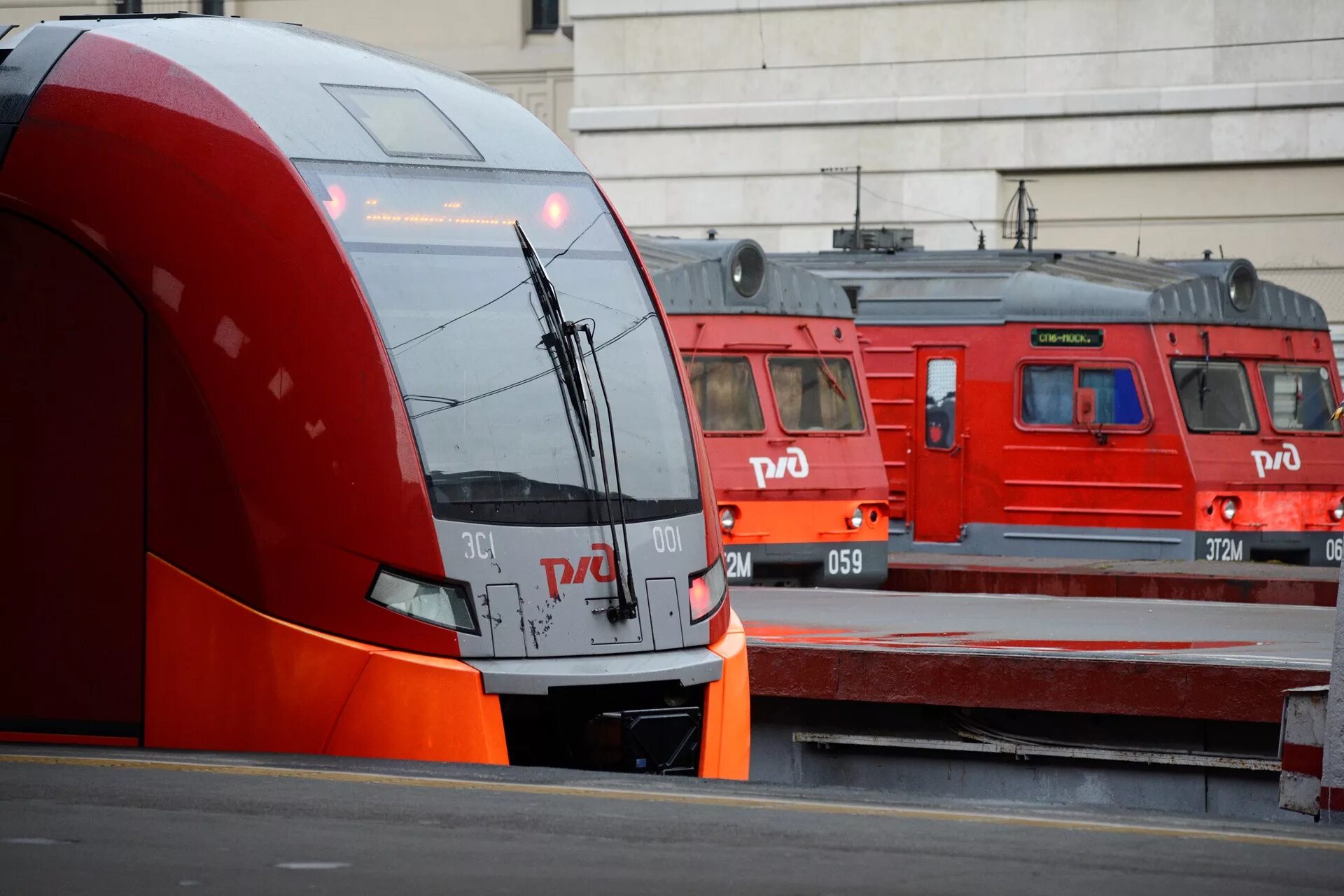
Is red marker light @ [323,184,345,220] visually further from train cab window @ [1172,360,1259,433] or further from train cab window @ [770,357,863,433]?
train cab window @ [1172,360,1259,433]

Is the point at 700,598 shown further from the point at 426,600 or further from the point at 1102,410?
the point at 1102,410

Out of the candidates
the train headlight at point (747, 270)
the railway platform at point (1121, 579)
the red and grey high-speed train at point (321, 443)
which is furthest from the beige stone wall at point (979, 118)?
the red and grey high-speed train at point (321, 443)

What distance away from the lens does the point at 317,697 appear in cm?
727

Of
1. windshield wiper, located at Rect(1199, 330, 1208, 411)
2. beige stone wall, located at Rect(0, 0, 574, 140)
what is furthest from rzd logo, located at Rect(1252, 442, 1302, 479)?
beige stone wall, located at Rect(0, 0, 574, 140)

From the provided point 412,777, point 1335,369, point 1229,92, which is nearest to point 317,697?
point 412,777

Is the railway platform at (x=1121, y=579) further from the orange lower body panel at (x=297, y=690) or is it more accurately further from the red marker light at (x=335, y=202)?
the red marker light at (x=335, y=202)

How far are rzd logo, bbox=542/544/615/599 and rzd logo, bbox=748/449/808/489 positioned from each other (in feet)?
27.9

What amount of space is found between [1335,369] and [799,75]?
1120 centimetres

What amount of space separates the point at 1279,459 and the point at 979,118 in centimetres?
1016

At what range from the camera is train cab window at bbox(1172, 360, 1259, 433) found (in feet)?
58.1

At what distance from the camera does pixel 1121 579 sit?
15.7 m

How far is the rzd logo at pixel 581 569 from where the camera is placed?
7.49 m

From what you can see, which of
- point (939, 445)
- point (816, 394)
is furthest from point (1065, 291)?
point (816, 394)

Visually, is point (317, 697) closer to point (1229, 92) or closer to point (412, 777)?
point (412, 777)
